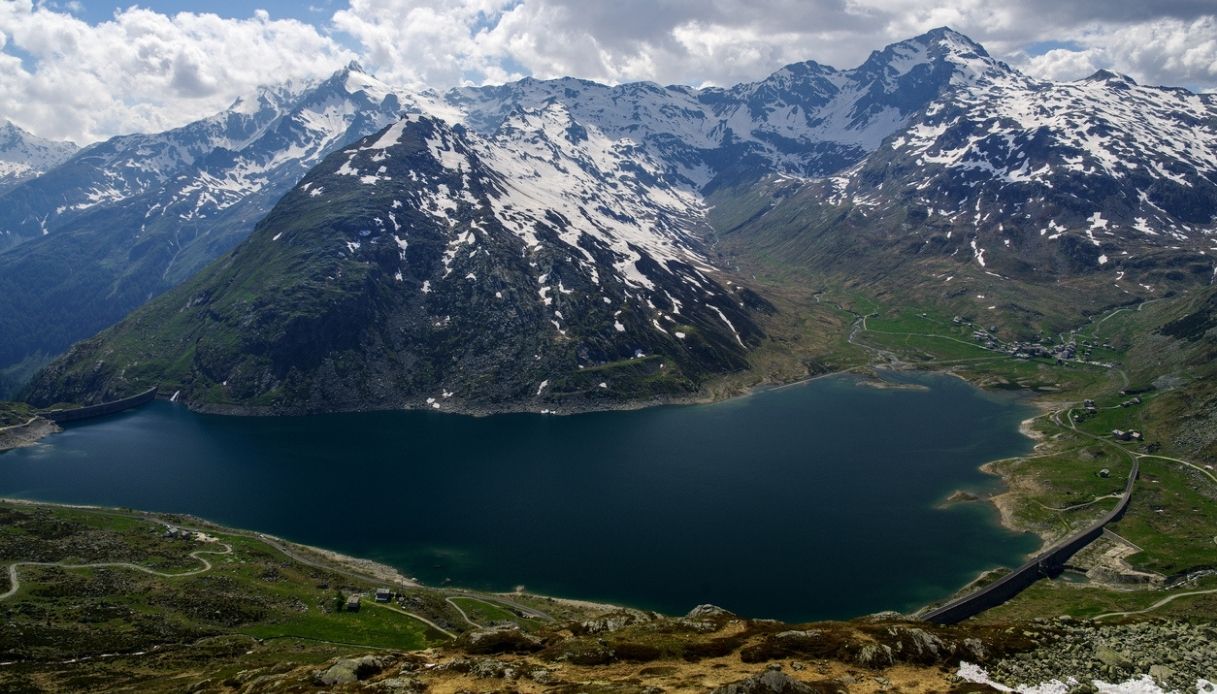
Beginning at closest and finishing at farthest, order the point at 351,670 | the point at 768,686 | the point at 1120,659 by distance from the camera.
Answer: the point at 768,686
the point at 1120,659
the point at 351,670

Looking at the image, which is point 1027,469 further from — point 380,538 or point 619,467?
point 380,538

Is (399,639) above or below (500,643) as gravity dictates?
below

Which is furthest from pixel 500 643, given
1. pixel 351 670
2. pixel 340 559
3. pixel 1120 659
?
pixel 340 559

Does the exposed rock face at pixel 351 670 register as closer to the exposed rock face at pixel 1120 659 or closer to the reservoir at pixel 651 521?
the exposed rock face at pixel 1120 659

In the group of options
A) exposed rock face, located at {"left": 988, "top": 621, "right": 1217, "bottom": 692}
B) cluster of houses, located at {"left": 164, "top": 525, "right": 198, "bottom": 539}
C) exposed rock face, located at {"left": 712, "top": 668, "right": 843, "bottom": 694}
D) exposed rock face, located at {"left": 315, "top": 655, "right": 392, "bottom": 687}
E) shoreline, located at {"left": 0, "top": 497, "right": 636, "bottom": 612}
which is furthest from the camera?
cluster of houses, located at {"left": 164, "top": 525, "right": 198, "bottom": 539}

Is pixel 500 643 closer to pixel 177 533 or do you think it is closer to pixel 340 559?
pixel 340 559

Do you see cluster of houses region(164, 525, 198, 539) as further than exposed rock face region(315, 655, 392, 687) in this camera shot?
Yes

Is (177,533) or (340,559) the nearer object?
(177,533)

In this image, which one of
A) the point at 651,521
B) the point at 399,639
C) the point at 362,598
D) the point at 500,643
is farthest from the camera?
the point at 651,521

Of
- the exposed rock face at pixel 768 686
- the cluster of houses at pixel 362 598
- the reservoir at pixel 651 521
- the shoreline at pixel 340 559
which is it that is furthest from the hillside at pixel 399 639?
the reservoir at pixel 651 521

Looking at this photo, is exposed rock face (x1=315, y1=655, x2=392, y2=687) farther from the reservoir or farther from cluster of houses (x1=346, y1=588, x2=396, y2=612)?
the reservoir

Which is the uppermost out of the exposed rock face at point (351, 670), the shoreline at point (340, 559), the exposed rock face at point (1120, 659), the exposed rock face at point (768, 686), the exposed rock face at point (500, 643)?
the exposed rock face at point (768, 686)

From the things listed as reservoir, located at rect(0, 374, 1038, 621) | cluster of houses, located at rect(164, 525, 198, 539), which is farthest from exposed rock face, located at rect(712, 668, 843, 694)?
cluster of houses, located at rect(164, 525, 198, 539)
